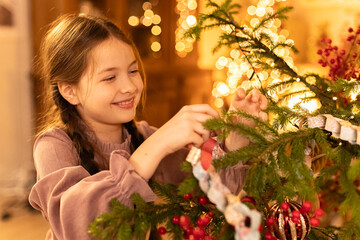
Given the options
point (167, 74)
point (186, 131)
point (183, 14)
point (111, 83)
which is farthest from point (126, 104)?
point (183, 14)

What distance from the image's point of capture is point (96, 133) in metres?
1.06

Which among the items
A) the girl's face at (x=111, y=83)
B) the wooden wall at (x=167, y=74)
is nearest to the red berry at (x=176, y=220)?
the girl's face at (x=111, y=83)

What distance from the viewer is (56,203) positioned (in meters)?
0.71

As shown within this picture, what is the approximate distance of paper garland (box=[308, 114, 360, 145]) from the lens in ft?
1.91

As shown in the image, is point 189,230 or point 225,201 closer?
point 225,201

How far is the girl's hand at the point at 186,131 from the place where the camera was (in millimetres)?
740

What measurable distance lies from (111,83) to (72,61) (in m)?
0.12

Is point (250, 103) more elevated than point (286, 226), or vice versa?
point (250, 103)

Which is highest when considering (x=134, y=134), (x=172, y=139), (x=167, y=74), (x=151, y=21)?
(x=151, y=21)

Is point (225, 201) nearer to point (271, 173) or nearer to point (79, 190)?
point (271, 173)

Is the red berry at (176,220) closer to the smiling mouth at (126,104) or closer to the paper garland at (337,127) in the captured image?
the paper garland at (337,127)

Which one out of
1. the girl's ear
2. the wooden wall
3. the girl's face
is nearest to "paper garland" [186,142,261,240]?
the girl's face

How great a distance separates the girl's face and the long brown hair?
25 millimetres

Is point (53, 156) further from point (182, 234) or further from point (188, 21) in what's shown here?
point (188, 21)
